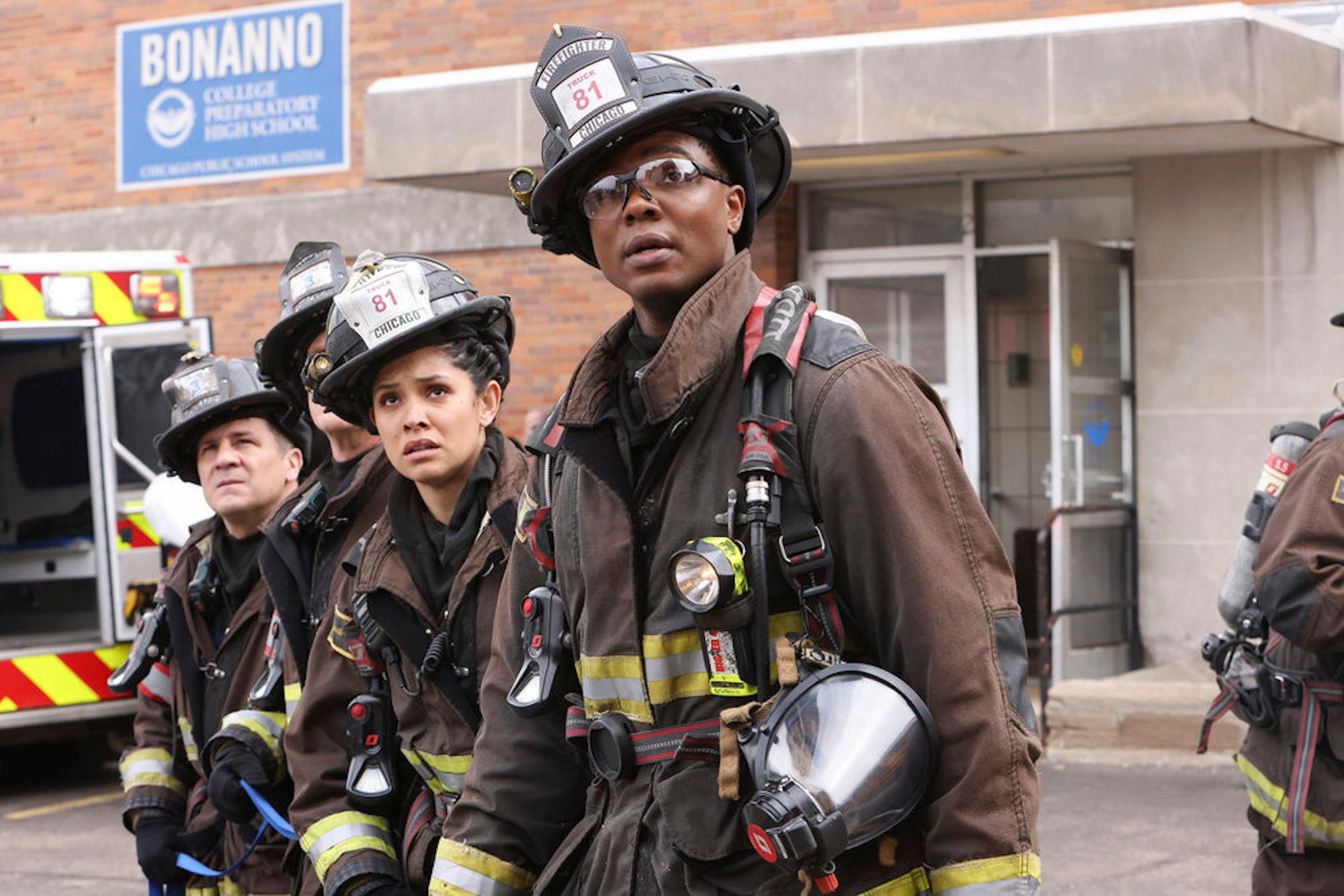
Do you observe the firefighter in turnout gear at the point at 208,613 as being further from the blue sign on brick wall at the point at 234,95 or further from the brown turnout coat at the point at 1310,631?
the blue sign on brick wall at the point at 234,95

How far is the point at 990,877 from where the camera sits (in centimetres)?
224

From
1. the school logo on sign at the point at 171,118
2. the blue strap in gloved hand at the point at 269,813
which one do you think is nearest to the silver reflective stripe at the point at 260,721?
the blue strap in gloved hand at the point at 269,813

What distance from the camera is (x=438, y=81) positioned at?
1126 cm

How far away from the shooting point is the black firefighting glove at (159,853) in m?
4.56

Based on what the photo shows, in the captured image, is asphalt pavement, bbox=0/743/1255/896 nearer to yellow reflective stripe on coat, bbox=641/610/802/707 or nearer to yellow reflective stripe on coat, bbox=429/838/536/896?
yellow reflective stripe on coat, bbox=429/838/536/896

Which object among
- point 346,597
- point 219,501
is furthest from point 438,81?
point 346,597

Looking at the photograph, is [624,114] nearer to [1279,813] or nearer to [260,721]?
[260,721]

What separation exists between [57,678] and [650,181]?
7506 millimetres

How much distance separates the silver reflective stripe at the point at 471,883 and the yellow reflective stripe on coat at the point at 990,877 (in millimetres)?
900

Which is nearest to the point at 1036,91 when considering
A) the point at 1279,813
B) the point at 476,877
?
the point at 1279,813

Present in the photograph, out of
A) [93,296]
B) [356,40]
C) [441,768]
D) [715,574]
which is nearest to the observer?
[715,574]

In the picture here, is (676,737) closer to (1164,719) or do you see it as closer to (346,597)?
(346,597)

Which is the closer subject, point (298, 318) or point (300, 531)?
point (300, 531)

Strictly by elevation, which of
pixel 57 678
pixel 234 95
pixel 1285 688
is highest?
pixel 234 95
